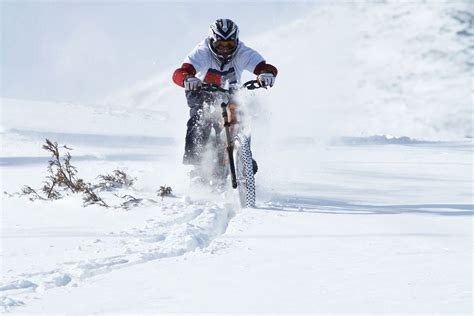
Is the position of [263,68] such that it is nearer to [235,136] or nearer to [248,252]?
[235,136]

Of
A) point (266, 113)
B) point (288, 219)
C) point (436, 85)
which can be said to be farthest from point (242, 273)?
point (436, 85)

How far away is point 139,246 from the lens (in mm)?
4102

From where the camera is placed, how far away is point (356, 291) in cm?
299

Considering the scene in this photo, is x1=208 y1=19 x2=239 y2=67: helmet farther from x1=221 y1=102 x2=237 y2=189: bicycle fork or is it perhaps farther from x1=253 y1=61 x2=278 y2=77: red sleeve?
x1=221 y1=102 x2=237 y2=189: bicycle fork

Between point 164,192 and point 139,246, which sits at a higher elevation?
point 164,192

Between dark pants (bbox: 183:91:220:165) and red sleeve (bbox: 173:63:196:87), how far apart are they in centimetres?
29

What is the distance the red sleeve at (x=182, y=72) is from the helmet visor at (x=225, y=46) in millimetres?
350

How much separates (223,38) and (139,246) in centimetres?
320

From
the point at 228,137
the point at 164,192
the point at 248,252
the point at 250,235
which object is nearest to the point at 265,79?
the point at 228,137

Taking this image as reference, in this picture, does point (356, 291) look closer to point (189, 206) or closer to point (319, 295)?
point (319, 295)

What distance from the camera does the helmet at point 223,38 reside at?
21.6ft

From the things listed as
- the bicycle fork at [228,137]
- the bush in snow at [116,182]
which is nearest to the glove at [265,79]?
the bicycle fork at [228,137]

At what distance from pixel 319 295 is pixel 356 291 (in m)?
0.19

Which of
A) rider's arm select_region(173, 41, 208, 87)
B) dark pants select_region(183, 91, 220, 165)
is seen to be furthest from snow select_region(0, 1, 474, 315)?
rider's arm select_region(173, 41, 208, 87)
